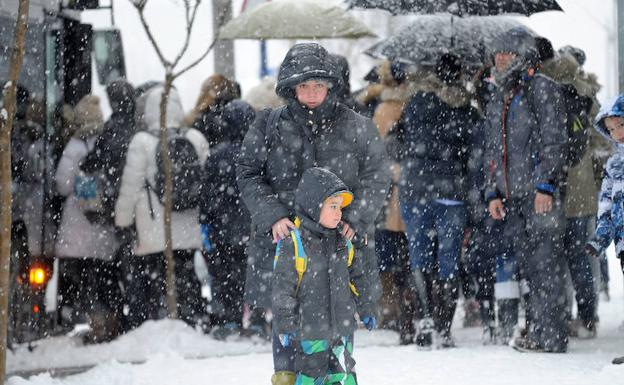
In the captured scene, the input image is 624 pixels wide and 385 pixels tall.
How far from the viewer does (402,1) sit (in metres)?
8.75

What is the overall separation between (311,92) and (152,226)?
393 centimetres

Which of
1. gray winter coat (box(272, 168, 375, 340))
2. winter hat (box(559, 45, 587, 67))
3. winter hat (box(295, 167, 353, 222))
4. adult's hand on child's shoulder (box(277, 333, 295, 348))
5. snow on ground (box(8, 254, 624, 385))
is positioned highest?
winter hat (box(559, 45, 587, 67))

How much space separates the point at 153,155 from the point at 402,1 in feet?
7.65

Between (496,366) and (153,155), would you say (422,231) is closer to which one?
(496,366)

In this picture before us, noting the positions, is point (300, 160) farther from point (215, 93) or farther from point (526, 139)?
point (215, 93)

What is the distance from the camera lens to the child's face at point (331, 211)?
5340 mm

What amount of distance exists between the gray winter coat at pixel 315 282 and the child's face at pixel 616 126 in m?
2.43

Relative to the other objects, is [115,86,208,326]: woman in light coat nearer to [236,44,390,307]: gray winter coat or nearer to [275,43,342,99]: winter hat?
[236,44,390,307]: gray winter coat

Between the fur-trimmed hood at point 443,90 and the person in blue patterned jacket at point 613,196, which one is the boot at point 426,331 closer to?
the person in blue patterned jacket at point 613,196

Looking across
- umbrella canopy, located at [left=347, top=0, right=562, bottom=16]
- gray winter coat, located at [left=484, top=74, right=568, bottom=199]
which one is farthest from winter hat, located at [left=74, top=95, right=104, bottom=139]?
gray winter coat, located at [left=484, top=74, right=568, bottom=199]

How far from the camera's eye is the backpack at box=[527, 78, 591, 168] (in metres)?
7.84

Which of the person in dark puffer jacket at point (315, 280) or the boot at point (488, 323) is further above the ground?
the person in dark puffer jacket at point (315, 280)

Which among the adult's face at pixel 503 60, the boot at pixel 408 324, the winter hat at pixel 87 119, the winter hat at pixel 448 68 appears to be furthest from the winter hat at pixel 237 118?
the adult's face at pixel 503 60

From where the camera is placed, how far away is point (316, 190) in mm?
5348
